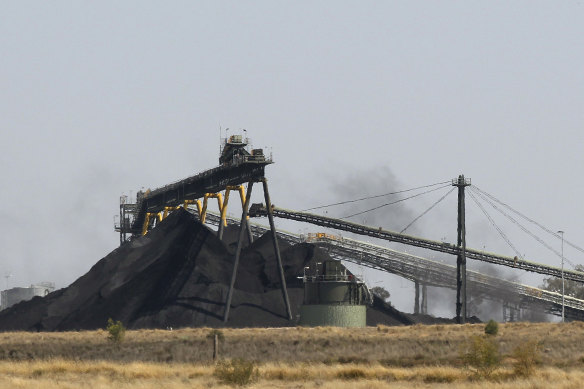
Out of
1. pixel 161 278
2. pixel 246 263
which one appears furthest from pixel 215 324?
pixel 246 263

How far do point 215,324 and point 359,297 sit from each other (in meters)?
Result: 11.9

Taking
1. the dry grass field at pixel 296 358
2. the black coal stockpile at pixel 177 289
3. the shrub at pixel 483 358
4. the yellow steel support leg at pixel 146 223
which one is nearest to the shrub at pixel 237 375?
the dry grass field at pixel 296 358

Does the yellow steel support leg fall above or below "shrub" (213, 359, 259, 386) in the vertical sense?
above

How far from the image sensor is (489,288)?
117188 mm

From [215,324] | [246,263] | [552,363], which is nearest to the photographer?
[552,363]

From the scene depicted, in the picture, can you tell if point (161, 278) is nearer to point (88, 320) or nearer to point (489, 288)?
point (88, 320)

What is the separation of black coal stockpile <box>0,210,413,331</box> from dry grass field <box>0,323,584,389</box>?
646 cm

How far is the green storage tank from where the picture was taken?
78875mm

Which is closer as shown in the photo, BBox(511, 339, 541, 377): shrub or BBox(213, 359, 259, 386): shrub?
BBox(213, 359, 259, 386): shrub

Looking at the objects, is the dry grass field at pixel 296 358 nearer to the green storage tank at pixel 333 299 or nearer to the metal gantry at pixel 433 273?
Answer: the green storage tank at pixel 333 299

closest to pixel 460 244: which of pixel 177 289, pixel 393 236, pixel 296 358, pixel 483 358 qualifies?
pixel 393 236

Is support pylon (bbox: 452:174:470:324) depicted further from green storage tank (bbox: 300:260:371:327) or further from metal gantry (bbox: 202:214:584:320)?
metal gantry (bbox: 202:214:584:320)

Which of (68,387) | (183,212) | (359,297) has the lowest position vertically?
(68,387)

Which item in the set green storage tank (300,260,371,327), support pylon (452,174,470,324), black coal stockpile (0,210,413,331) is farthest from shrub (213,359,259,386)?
support pylon (452,174,470,324)
